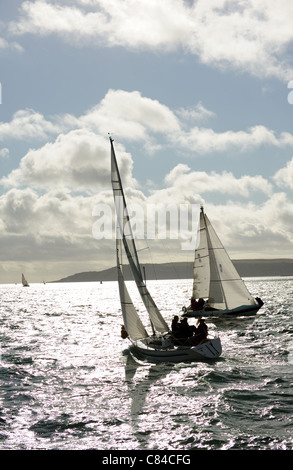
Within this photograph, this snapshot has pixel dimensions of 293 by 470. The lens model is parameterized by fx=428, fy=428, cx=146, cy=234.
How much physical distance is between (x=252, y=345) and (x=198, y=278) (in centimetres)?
1898

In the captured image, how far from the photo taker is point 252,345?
2842cm

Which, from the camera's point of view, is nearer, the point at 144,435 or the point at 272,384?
the point at 144,435

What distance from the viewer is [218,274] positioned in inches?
1715

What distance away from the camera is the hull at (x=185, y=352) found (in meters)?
22.6

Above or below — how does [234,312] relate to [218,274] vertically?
below

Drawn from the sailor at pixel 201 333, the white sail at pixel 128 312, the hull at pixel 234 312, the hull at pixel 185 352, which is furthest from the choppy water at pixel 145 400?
the hull at pixel 234 312

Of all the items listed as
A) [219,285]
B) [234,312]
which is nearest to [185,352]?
[234,312]

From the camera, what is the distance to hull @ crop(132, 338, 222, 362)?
22.6 metres

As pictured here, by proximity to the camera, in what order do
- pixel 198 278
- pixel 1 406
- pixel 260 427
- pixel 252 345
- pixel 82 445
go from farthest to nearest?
pixel 198 278, pixel 252 345, pixel 1 406, pixel 260 427, pixel 82 445

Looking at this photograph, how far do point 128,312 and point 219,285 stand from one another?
20.8 m

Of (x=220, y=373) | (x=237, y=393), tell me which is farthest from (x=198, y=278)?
(x=237, y=393)

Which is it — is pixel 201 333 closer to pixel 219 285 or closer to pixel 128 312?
pixel 128 312

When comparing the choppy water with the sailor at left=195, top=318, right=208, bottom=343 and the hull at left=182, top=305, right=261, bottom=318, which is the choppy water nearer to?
the sailor at left=195, top=318, right=208, bottom=343

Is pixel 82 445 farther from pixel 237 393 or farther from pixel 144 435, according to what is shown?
pixel 237 393
